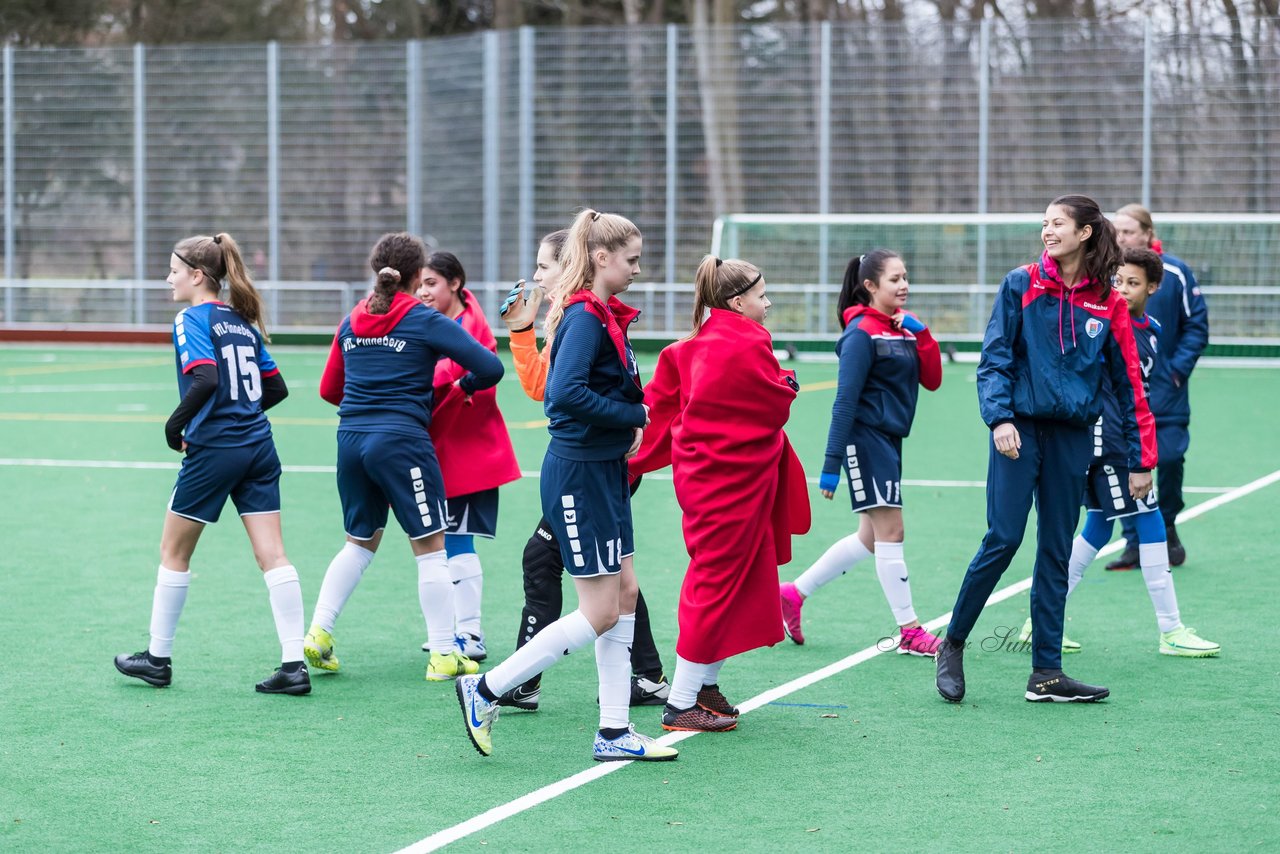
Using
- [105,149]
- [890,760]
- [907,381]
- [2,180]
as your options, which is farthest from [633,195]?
[890,760]

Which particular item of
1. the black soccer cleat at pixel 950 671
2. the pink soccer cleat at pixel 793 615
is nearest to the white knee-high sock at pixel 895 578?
the pink soccer cleat at pixel 793 615

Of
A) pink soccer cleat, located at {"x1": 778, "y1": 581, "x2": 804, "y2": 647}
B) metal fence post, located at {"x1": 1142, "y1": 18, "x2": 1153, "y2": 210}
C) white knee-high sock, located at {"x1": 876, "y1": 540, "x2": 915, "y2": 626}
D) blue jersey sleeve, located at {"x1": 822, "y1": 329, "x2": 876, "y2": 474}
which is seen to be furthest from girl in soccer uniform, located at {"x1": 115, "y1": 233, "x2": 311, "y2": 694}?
metal fence post, located at {"x1": 1142, "y1": 18, "x2": 1153, "y2": 210}

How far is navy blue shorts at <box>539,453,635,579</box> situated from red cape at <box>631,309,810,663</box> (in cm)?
39

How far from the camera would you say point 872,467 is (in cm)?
664

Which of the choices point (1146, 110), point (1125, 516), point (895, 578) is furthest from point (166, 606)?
point (1146, 110)

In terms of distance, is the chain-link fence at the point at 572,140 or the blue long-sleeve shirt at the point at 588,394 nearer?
the blue long-sleeve shirt at the point at 588,394

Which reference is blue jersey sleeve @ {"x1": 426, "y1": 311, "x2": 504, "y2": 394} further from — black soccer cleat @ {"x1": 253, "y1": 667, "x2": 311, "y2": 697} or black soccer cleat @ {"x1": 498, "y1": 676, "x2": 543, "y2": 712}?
black soccer cleat @ {"x1": 253, "y1": 667, "x2": 311, "y2": 697}

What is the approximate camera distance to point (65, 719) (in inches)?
227

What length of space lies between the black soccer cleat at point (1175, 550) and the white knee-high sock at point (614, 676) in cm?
428

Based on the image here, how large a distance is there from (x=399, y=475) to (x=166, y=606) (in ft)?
3.27

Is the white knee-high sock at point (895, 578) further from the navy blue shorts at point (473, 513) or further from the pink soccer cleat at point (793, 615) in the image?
the navy blue shorts at point (473, 513)

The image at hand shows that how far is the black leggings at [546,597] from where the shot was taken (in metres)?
6.05

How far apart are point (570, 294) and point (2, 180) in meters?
26.0

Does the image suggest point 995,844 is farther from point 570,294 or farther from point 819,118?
point 819,118
